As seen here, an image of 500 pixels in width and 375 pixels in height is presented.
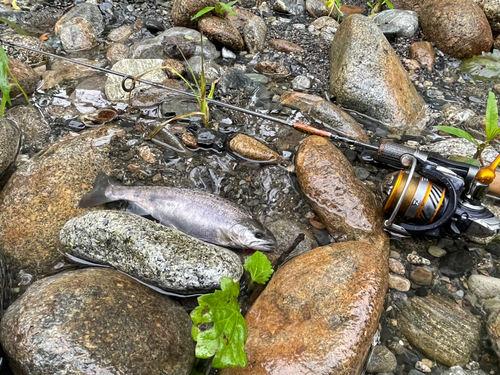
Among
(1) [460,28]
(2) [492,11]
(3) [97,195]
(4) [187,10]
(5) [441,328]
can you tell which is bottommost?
(5) [441,328]

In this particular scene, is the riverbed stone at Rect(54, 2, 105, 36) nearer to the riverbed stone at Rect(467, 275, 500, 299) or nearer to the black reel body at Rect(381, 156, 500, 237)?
the black reel body at Rect(381, 156, 500, 237)

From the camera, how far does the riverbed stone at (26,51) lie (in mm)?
5676

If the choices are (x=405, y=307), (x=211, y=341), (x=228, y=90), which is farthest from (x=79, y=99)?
(x=405, y=307)

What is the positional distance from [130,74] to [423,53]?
4.83 meters

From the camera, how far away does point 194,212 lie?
3.61 metres

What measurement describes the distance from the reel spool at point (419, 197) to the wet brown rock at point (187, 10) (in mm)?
4571

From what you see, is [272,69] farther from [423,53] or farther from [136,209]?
[136,209]

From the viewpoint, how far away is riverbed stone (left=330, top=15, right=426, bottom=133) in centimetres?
513

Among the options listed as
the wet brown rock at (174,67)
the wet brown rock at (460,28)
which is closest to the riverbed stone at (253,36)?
the wet brown rock at (174,67)

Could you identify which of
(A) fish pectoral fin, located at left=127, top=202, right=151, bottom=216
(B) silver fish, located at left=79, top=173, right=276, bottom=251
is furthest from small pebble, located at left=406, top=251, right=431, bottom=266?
(A) fish pectoral fin, located at left=127, top=202, right=151, bottom=216

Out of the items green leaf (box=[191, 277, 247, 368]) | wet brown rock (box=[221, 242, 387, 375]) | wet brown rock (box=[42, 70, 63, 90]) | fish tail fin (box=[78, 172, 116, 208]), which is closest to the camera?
green leaf (box=[191, 277, 247, 368])

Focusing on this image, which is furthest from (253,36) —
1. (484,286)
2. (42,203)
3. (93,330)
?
(93,330)

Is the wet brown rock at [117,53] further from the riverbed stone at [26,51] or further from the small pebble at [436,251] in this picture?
the small pebble at [436,251]

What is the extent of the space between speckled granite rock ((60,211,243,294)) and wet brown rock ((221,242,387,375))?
45 cm
